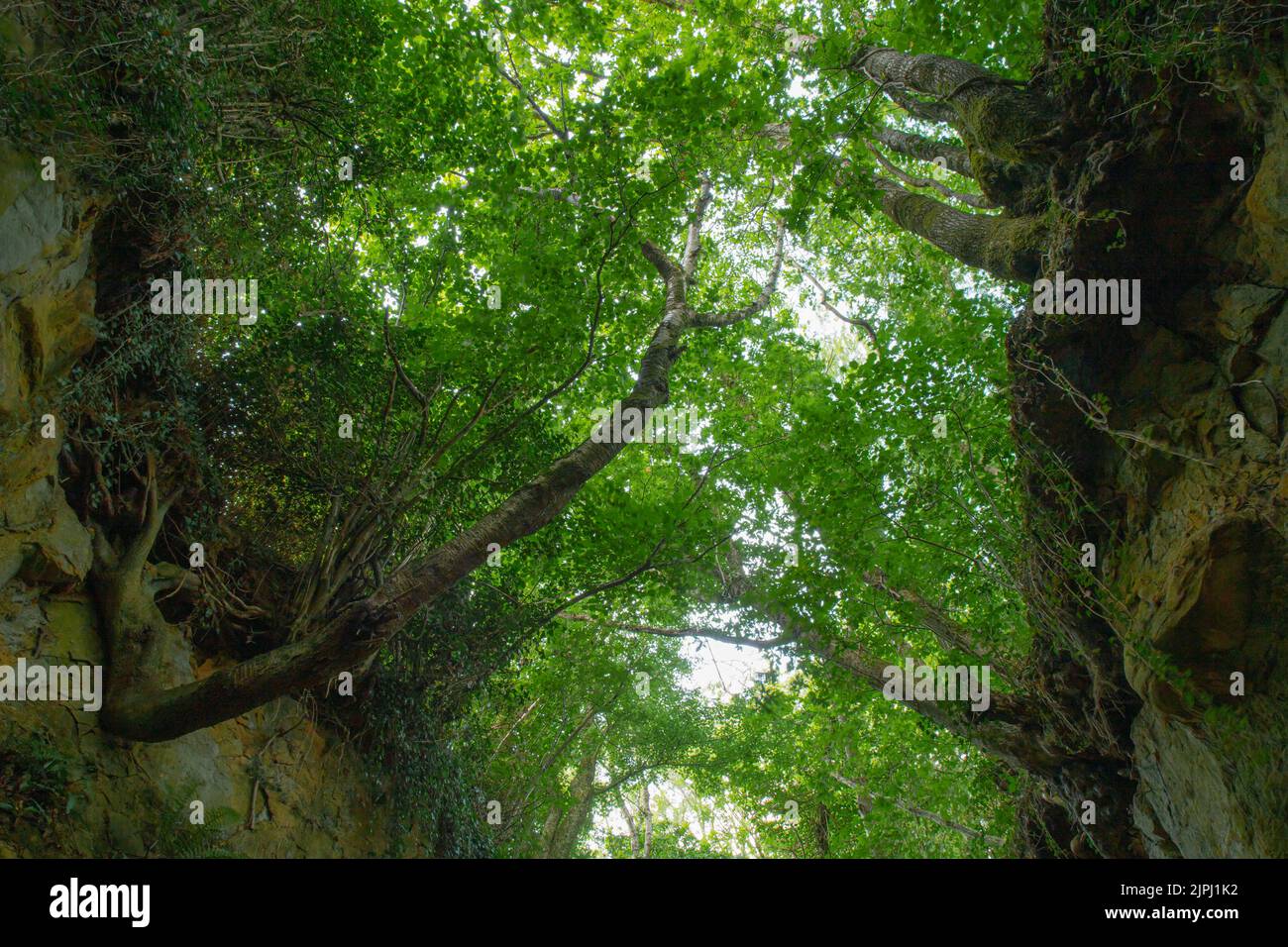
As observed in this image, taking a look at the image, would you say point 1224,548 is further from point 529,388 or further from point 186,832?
point 186,832

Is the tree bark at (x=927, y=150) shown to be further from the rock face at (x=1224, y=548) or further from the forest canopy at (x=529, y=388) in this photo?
the rock face at (x=1224, y=548)

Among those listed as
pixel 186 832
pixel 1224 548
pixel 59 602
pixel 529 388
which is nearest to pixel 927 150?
pixel 529 388

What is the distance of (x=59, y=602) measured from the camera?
517 cm

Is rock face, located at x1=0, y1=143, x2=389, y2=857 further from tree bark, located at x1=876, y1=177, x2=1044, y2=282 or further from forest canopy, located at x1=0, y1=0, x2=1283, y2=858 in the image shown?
tree bark, located at x1=876, y1=177, x2=1044, y2=282

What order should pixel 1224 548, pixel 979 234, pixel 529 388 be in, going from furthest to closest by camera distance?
pixel 529 388 → pixel 979 234 → pixel 1224 548

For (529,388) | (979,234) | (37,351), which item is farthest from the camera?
(529,388)

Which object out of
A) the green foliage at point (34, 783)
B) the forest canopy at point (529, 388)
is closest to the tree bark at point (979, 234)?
the forest canopy at point (529, 388)

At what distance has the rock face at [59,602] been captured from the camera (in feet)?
15.1

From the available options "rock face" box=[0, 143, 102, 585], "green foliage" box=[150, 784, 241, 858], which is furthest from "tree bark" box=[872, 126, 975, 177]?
"green foliage" box=[150, 784, 241, 858]

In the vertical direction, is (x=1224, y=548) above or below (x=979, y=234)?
below

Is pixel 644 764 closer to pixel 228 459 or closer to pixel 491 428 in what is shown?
pixel 491 428

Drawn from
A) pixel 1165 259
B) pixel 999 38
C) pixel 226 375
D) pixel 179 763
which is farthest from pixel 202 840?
pixel 999 38

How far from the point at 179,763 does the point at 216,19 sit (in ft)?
20.2

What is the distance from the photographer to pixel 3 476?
4613mm
